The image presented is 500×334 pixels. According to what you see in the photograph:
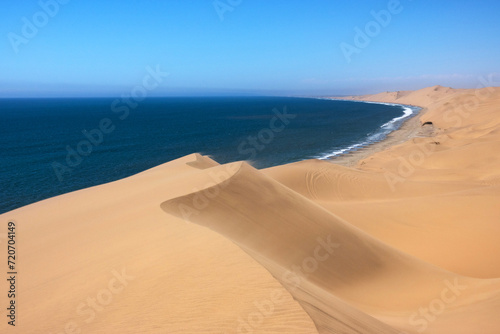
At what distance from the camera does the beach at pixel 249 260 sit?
486cm

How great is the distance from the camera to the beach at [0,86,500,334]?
15.9ft

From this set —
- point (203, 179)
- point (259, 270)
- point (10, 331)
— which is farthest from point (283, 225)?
point (10, 331)

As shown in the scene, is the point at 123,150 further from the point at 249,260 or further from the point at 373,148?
the point at 249,260

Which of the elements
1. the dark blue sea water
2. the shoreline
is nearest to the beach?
the dark blue sea water

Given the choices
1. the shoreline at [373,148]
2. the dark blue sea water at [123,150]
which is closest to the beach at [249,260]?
the dark blue sea water at [123,150]

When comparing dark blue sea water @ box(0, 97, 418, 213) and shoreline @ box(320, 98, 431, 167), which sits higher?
dark blue sea water @ box(0, 97, 418, 213)

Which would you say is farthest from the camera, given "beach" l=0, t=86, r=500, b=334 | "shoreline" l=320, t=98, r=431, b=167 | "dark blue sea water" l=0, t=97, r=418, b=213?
"shoreline" l=320, t=98, r=431, b=167

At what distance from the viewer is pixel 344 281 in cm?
897

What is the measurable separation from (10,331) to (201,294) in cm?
315

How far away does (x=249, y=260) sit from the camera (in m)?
5.86

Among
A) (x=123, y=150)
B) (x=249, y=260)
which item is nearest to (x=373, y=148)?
(x=123, y=150)

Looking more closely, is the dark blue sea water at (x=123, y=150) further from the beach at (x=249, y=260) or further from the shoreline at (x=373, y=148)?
the beach at (x=249, y=260)

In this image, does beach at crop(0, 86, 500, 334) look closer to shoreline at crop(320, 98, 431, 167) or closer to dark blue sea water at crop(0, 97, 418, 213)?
dark blue sea water at crop(0, 97, 418, 213)

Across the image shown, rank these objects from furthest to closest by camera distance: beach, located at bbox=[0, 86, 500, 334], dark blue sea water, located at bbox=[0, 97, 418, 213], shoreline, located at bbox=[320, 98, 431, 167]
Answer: shoreline, located at bbox=[320, 98, 431, 167] → dark blue sea water, located at bbox=[0, 97, 418, 213] → beach, located at bbox=[0, 86, 500, 334]
